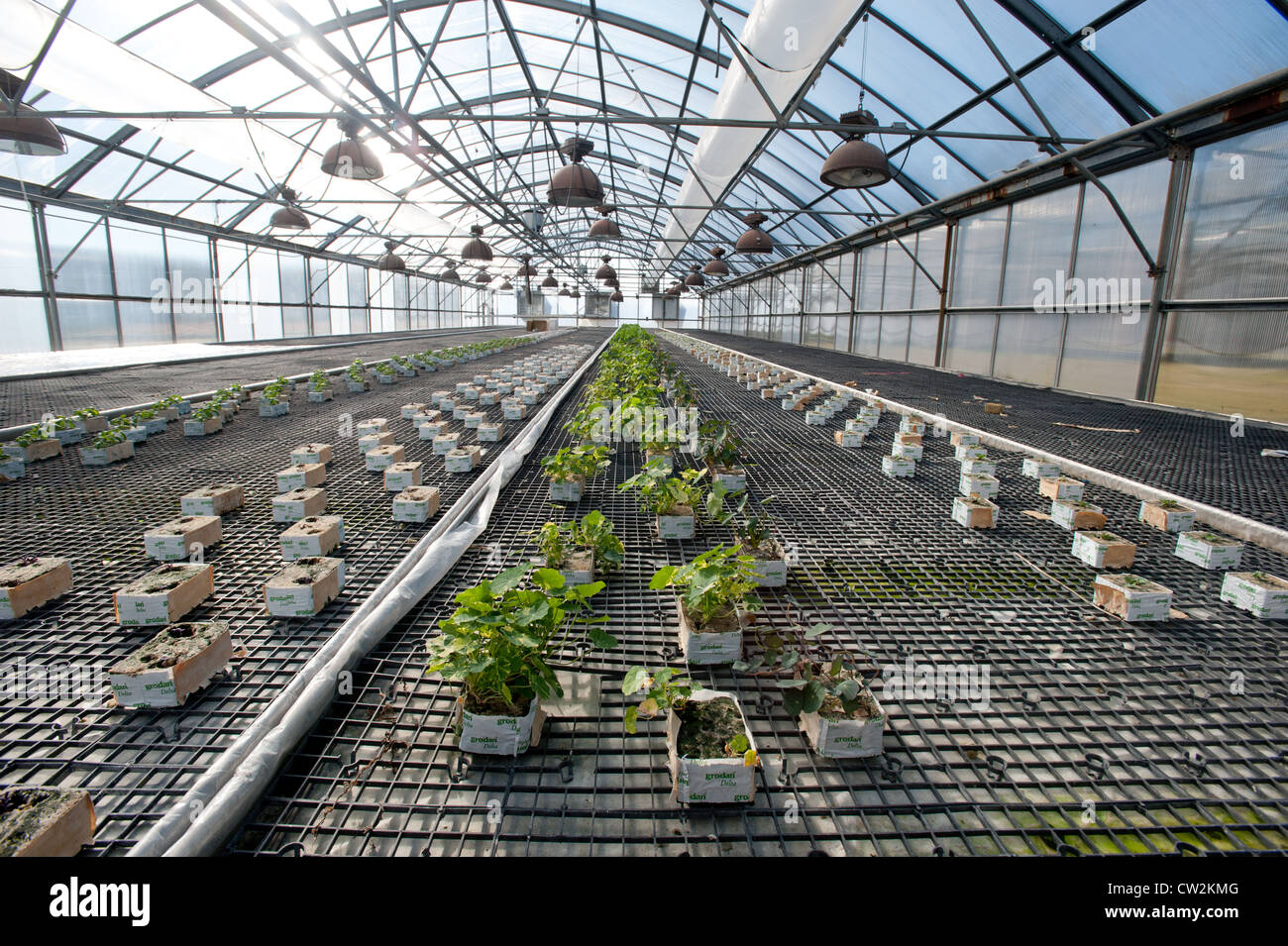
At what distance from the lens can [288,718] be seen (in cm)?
146

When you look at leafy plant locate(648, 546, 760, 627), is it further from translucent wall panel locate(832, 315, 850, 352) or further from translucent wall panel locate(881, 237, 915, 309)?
translucent wall panel locate(832, 315, 850, 352)

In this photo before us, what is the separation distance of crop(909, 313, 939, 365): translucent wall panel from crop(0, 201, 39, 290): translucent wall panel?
2092 centimetres

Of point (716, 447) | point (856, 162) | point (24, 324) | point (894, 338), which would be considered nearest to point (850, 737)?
point (716, 447)

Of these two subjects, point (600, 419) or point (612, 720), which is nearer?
point (612, 720)

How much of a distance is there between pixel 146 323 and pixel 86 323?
6.13 feet

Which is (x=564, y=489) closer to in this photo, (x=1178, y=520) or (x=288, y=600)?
(x=288, y=600)

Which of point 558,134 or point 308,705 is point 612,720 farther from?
point 558,134

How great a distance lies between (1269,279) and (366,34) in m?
14.5

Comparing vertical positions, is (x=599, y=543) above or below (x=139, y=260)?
below

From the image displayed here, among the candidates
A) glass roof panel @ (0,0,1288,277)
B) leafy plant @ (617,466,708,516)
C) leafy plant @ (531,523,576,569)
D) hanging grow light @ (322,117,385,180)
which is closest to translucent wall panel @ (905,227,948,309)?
glass roof panel @ (0,0,1288,277)

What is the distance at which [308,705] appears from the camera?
154 cm

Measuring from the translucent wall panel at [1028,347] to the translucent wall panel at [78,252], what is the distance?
69.8ft

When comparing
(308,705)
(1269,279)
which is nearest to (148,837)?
(308,705)

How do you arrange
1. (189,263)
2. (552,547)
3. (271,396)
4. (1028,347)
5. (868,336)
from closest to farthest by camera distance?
(552,547) < (271,396) < (1028,347) < (868,336) < (189,263)
